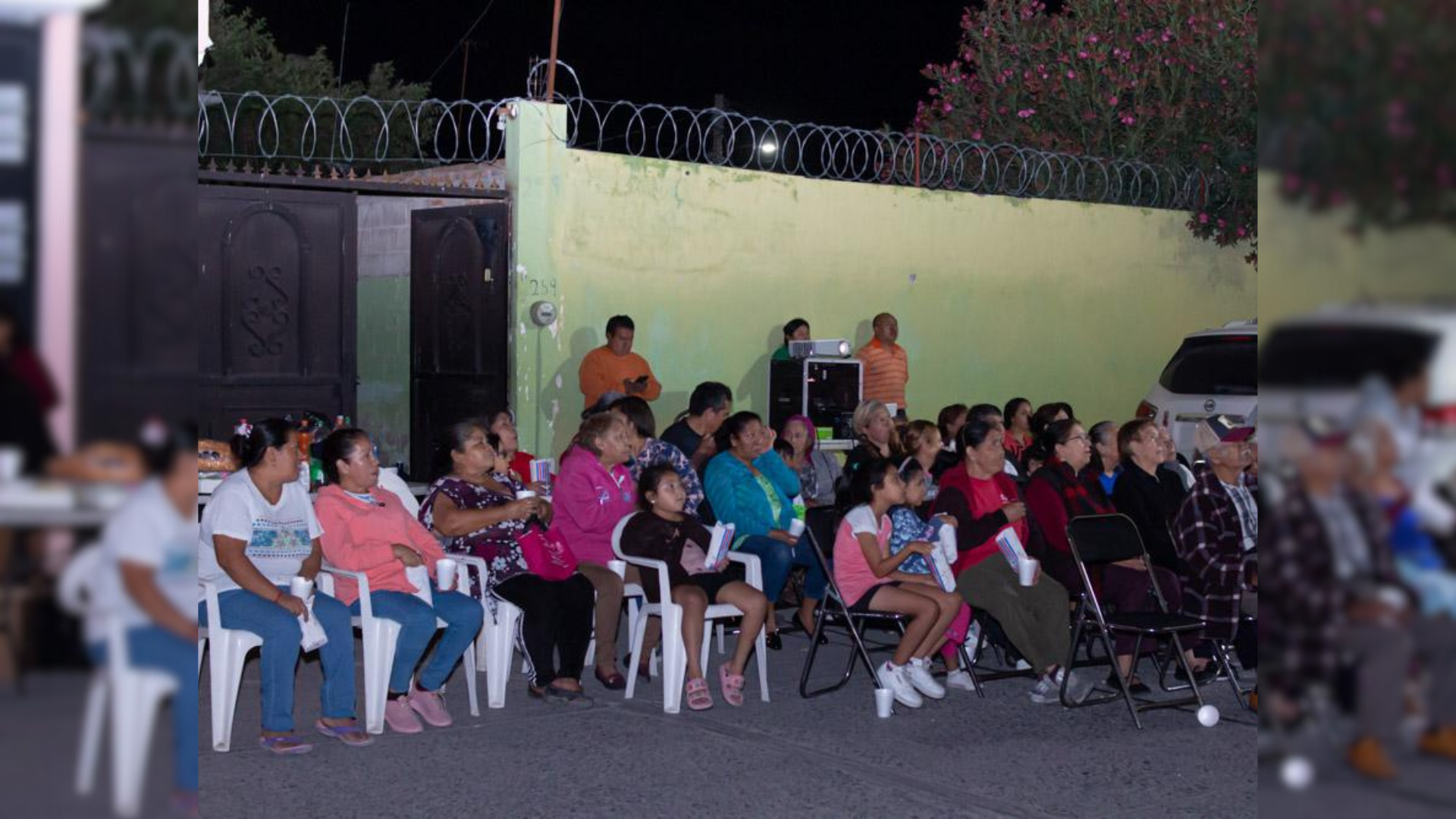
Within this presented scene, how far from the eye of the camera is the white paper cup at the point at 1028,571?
6676 millimetres

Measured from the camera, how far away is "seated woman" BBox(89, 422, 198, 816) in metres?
1.38

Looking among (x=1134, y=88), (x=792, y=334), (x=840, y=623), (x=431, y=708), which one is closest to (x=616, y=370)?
(x=792, y=334)

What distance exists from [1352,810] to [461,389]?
9.65m

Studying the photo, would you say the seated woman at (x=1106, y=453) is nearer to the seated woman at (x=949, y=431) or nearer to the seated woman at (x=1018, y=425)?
the seated woman at (x=949, y=431)

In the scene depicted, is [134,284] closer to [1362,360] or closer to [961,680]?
[1362,360]

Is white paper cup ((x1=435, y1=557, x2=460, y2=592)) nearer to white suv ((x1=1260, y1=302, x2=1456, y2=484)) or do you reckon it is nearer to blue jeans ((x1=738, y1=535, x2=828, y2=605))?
blue jeans ((x1=738, y1=535, x2=828, y2=605))

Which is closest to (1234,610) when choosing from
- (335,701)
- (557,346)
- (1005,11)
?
(335,701)

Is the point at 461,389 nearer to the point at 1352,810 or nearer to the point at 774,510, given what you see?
the point at 774,510

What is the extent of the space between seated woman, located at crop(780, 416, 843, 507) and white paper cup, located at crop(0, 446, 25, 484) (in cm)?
698

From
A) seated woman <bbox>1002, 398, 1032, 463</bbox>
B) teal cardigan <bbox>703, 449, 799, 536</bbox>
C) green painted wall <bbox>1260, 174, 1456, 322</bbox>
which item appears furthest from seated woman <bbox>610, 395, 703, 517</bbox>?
green painted wall <bbox>1260, 174, 1456, 322</bbox>

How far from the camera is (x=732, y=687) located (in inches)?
263

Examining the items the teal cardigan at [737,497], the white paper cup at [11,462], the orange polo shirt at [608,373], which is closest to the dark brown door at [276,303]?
the orange polo shirt at [608,373]

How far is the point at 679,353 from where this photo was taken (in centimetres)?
1123

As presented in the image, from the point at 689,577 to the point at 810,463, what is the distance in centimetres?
206
